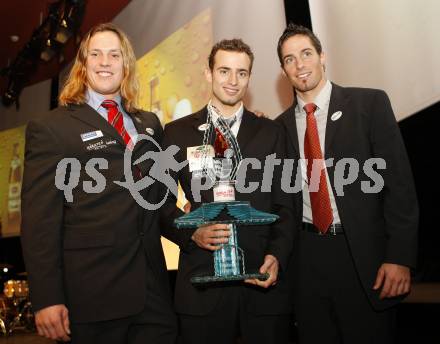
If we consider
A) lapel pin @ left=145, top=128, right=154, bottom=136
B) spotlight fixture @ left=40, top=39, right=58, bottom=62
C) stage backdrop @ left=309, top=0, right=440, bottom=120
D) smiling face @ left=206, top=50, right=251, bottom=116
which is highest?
spotlight fixture @ left=40, top=39, right=58, bottom=62

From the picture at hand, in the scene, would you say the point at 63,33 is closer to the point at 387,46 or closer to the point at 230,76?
the point at 387,46

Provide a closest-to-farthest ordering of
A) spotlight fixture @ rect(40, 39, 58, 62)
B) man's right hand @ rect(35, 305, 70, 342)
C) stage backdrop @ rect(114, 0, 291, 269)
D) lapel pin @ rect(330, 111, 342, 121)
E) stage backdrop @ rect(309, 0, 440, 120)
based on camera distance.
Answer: man's right hand @ rect(35, 305, 70, 342)
lapel pin @ rect(330, 111, 342, 121)
stage backdrop @ rect(309, 0, 440, 120)
stage backdrop @ rect(114, 0, 291, 269)
spotlight fixture @ rect(40, 39, 58, 62)

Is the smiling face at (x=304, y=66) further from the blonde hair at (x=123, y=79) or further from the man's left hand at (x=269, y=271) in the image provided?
the man's left hand at (x=269, y=271)

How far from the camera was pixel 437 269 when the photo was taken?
800 centimetres

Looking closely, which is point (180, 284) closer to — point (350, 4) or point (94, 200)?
point (94, 200)

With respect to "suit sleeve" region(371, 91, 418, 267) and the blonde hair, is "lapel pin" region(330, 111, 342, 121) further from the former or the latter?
the blonde hair

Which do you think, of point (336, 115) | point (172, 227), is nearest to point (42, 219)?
point (172, 227)

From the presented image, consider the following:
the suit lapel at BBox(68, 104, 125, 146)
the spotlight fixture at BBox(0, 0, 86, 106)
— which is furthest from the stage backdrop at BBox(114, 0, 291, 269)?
the suit lapel at BBox(68, 104, 125, 146)

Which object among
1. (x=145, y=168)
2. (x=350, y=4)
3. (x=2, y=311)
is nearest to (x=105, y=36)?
(x=145, y=168)

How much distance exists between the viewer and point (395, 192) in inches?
82.1

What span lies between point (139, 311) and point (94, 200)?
47 centimetres

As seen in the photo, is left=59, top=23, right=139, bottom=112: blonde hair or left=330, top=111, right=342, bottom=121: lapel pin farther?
left=330, top=111, right=342, bottom=121: lapel pin

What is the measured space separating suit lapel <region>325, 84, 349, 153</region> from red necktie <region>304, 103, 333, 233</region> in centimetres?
5

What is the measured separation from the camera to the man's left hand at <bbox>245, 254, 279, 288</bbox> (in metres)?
1.85
